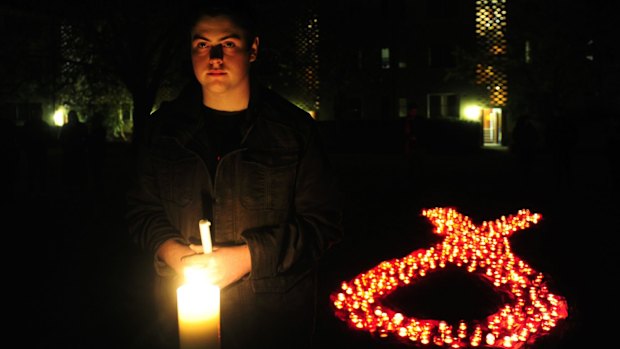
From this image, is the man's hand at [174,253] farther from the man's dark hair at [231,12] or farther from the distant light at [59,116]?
the distant light at [59,116]

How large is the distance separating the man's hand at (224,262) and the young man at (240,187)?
0.07 feet

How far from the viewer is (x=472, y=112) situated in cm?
3591

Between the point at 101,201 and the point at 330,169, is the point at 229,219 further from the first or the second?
the point at 101,201

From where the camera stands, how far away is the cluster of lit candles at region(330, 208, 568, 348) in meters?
4.71

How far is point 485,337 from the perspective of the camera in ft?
15.3

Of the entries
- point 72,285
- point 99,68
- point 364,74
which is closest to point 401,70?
point 364,74

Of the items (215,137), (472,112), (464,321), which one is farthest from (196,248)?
(472,112)

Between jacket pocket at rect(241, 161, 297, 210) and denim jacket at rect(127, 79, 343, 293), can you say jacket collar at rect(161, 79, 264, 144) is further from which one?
jacket pocket at rect(241, 161, 297, 210)

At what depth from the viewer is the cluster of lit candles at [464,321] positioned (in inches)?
185

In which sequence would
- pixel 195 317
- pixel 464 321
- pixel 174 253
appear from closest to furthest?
pixel 195 317 < pixel 174 253 < pixel 464 321

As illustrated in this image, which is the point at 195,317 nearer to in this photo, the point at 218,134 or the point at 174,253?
the point at 174,253

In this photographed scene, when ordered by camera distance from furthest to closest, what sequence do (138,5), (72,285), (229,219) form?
(138,5) → (72,285) → (229,219)

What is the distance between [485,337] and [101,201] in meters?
10.1

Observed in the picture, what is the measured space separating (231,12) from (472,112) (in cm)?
3523
